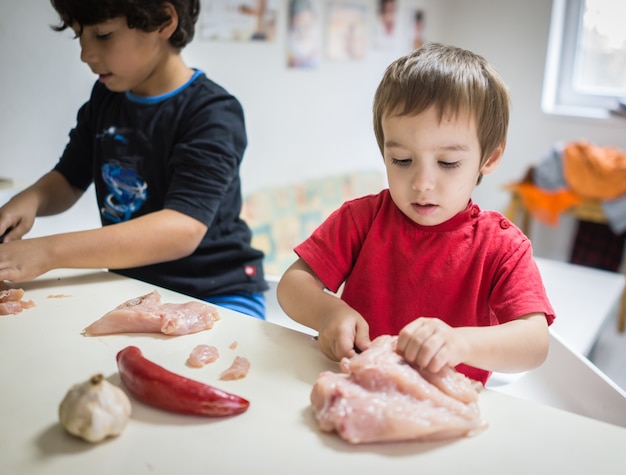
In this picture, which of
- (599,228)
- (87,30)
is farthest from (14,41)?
(599,228)

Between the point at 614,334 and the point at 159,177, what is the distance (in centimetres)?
280

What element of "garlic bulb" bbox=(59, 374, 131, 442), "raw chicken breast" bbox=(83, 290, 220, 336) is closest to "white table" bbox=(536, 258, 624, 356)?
"raw chicken breast" bbox=(83, 290, 220, 336)

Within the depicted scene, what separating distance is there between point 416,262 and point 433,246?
4cm

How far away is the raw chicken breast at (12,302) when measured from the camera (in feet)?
3.24

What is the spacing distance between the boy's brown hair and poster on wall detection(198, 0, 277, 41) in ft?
5.21

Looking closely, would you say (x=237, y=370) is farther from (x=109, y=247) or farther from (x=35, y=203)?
(x=35, y=203)

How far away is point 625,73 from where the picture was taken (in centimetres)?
388

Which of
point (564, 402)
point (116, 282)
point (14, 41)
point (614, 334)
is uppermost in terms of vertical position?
point (14, 41)

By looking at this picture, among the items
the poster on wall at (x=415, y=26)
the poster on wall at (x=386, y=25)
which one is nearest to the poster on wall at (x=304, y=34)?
the poster on wall at (x=386, y=25)

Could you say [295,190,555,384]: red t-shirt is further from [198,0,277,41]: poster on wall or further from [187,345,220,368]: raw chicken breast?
[198,0,277,41]: poster on wall

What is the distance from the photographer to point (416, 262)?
1.05 m

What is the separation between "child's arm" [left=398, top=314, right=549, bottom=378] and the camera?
75cm

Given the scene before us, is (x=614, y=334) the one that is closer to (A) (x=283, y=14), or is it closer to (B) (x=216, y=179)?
(A) (x=283, y=14)

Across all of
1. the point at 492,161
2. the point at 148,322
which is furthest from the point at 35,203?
the point at 492,161
